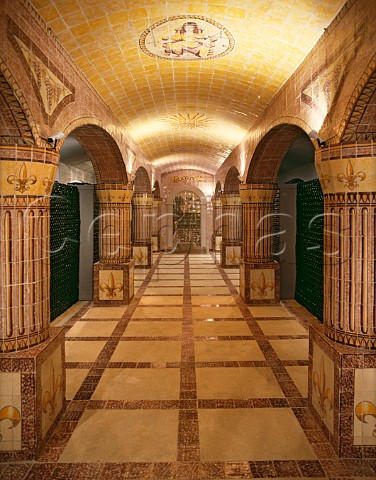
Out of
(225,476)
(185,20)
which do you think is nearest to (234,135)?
(185,20)

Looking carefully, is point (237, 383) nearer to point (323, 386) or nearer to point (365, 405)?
point (323, 386)

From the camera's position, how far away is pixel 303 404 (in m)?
4.30

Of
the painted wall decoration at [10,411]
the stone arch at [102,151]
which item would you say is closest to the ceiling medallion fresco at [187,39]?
the stone arch at [102,151]

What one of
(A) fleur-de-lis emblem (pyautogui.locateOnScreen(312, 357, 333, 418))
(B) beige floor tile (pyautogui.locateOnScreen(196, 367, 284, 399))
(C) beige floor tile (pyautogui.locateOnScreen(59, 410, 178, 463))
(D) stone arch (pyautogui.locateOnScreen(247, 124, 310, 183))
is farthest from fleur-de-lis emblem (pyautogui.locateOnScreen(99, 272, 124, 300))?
(A) fleur-de-lis emblem (pyautogui.locateOnScreen(312, 357, 333, 418))

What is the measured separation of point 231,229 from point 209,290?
474cm

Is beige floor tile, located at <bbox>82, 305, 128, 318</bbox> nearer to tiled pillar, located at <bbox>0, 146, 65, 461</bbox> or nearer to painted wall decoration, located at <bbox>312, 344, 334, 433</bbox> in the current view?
tiled pillar, located at <bbox>0, 146, 65, 461</bbox>

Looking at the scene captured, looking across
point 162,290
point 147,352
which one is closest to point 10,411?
point 147,352

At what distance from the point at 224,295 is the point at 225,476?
6717mm

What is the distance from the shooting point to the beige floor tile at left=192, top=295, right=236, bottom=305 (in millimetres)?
9000

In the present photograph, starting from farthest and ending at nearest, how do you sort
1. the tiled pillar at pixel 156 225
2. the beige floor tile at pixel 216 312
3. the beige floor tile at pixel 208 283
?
the tiled pillar at pixel 156 225, the beige floor tile at pixel 208 283, the beige floor tile at pixel 216 312

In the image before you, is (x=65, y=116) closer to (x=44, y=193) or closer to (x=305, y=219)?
(x=44, y=193)

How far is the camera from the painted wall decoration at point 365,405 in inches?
137

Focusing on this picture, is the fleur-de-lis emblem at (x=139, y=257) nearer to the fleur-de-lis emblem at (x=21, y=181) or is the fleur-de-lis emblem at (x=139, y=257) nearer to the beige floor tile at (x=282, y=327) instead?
the beige floor tile at (x=282, y=327)

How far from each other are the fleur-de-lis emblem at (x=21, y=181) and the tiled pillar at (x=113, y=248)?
528 cm
